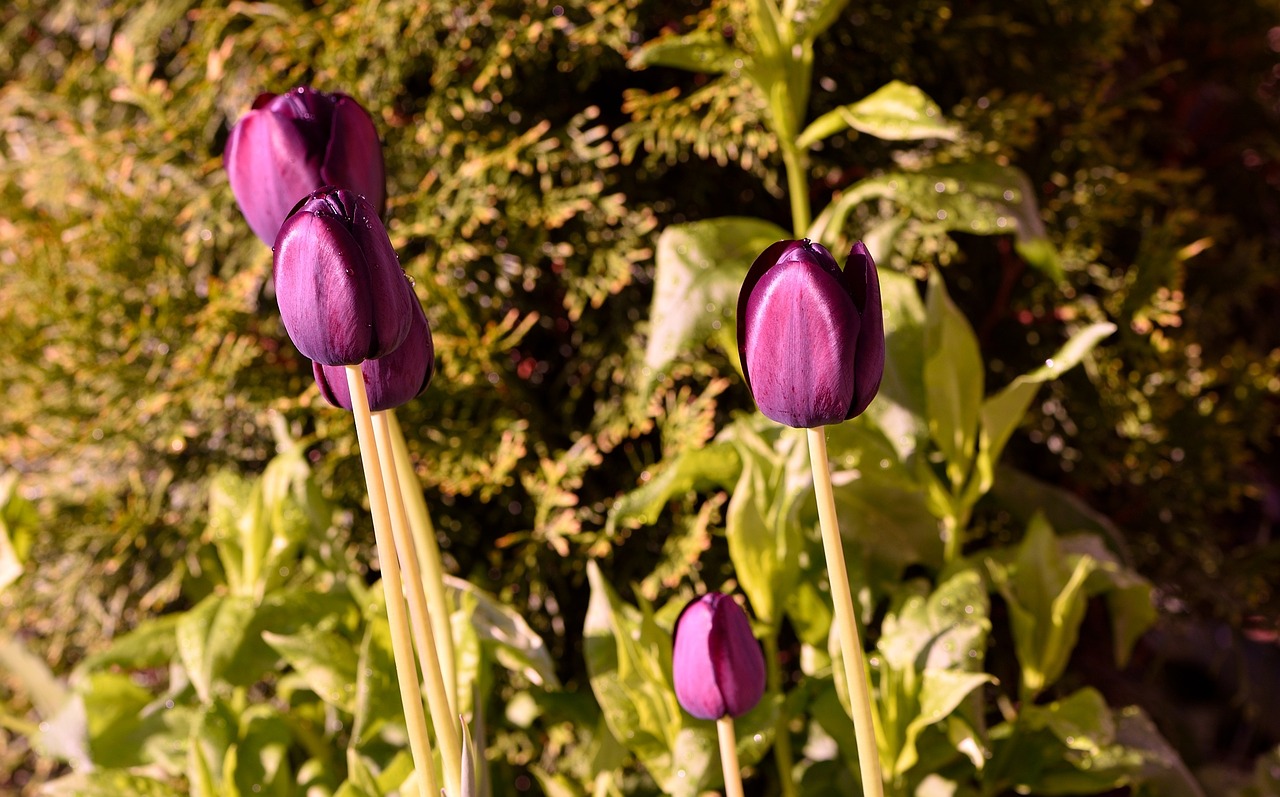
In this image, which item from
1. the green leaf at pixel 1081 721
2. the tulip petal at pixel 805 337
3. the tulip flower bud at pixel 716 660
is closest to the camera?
the tulip petal at pixel 805 337

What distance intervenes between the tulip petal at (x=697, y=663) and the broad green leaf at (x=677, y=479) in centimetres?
16

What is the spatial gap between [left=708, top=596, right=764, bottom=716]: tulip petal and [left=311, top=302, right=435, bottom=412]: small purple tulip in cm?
17

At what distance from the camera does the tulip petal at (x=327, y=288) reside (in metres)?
0.39

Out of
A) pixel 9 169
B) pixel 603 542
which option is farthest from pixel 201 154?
pixel 603 542

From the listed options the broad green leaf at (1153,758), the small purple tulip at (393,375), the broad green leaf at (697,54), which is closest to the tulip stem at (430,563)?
the small purple tulip at (393,375)

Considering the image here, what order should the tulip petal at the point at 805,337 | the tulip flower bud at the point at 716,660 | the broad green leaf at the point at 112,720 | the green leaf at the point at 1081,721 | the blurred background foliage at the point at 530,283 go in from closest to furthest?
the tulip petal at the point at 805,337, the tulip flower bud at the point at 716,660, the green leaf at the point at 1081,721, the broad green leaf at the point at 112,720, the blurred background foliage at the point at 530,283

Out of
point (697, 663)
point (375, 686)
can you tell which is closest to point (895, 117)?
point (697, 663)

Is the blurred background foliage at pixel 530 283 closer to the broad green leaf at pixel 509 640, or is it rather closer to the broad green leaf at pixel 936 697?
the broad green leaf at pixel 509 640

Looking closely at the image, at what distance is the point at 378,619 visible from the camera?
25.5 inches

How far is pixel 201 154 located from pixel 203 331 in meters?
0.17

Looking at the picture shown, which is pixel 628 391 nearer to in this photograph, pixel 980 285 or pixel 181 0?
pixel 980 285

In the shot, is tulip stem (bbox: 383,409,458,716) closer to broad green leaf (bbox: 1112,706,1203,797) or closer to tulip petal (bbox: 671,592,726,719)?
tulip petal (bbox: 671,592,726,719)

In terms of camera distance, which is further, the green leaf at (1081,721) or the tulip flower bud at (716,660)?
the green leaf at (1081,721)

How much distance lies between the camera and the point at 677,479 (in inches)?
26.8
